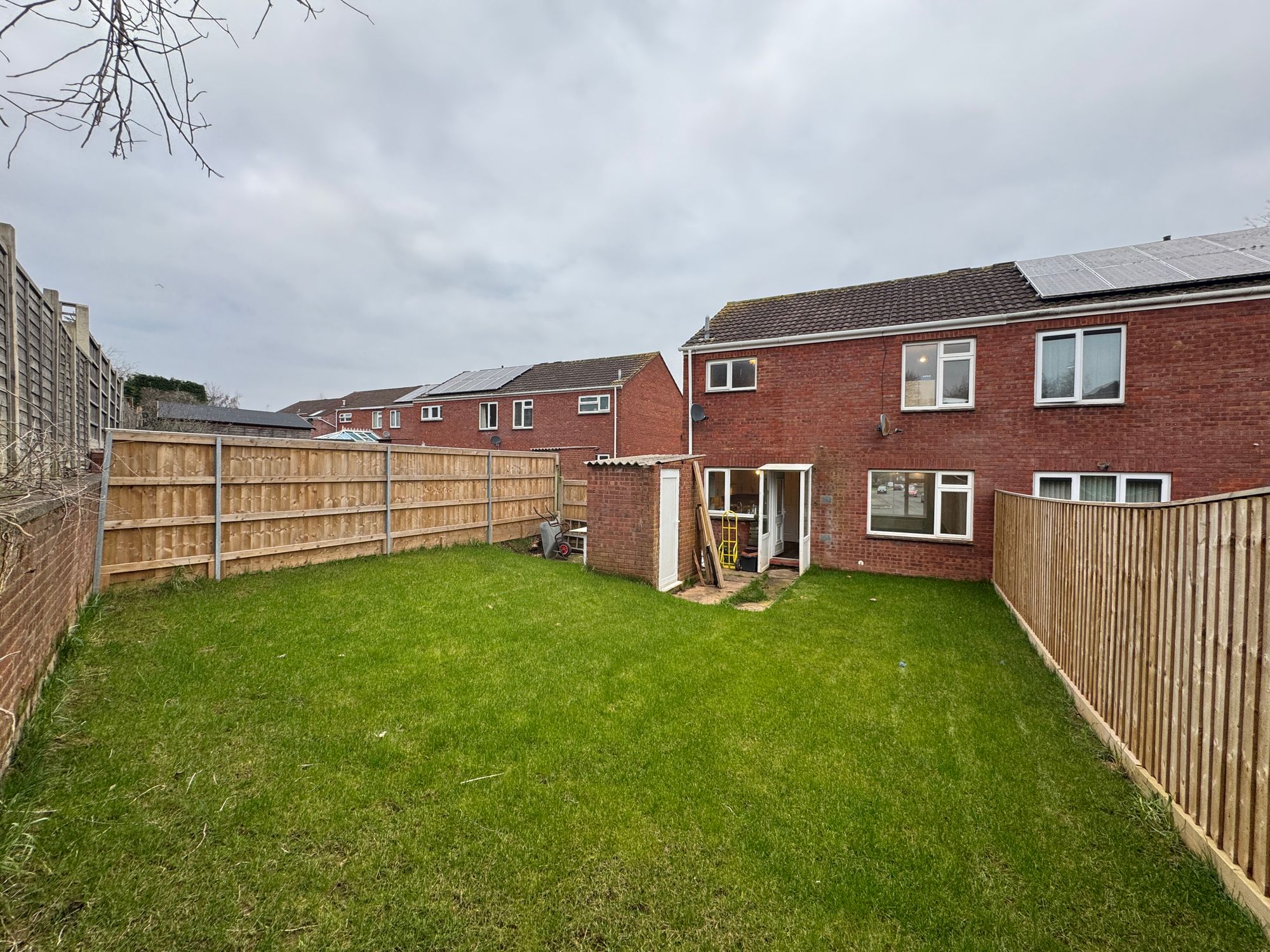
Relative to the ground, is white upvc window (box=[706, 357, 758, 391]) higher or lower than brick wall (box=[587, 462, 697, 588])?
higher

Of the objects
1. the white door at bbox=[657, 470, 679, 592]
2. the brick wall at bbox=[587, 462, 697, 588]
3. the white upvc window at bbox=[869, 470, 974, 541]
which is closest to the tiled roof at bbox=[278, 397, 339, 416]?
the brick wall at bbox=[587, 462, 697, 588]

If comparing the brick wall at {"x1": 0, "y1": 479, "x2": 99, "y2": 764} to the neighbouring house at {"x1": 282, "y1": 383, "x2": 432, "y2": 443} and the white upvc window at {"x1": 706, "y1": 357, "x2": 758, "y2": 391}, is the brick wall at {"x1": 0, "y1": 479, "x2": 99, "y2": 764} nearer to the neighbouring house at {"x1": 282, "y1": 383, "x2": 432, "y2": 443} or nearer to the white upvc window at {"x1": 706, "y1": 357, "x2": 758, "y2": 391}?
the white upvc window at {"x1": 706, "y1": 357, "x2": 758, "y2": 391}

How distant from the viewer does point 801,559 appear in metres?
10.7

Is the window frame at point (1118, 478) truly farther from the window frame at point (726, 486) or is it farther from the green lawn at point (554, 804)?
the green lawn at point (554, 804)

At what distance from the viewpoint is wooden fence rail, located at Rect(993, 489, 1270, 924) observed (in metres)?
2.11

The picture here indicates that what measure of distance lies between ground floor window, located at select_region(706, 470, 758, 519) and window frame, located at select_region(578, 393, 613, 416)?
35.3 ft

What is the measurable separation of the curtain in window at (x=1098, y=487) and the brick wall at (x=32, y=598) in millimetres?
13105

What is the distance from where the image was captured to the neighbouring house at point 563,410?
73.6ft

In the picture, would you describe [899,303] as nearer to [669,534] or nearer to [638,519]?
[669,534]

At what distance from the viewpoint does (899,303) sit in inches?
442

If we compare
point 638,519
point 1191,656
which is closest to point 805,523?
point 638,519

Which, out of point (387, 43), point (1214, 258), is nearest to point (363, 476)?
point (387, 43)

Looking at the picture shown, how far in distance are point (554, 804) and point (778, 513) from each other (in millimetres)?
10418

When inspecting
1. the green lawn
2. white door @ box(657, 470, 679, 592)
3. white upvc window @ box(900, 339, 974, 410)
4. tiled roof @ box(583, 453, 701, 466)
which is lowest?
the green lawn
